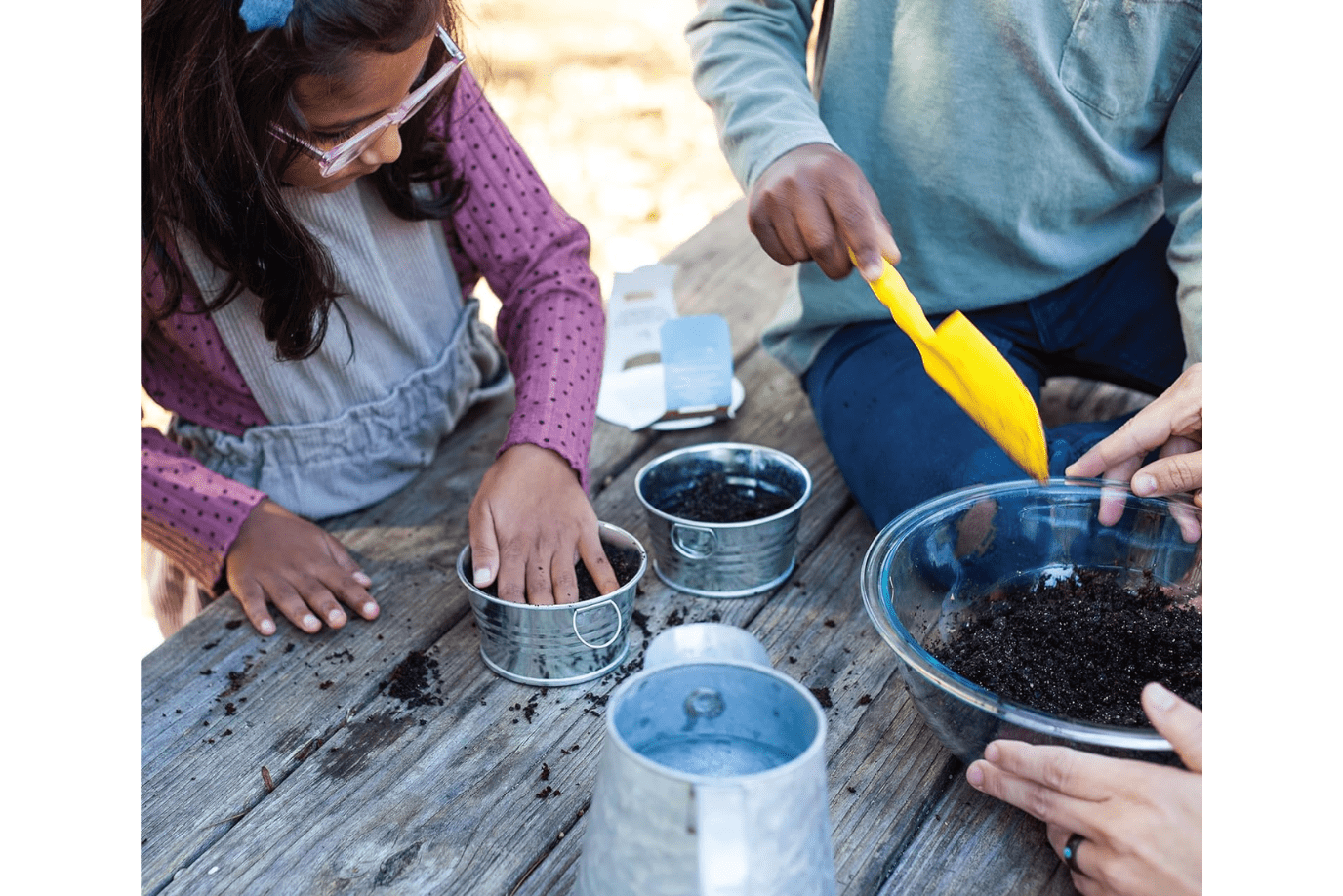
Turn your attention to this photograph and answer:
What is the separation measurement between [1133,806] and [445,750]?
2.19 feet

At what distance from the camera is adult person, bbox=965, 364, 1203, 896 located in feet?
2.82

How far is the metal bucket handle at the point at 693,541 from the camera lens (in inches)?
51.8

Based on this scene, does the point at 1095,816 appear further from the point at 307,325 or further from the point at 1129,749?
the point at 307,325

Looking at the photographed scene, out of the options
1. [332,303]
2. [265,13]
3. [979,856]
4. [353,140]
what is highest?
[265,13]

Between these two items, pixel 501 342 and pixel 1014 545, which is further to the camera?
pixel 501 342

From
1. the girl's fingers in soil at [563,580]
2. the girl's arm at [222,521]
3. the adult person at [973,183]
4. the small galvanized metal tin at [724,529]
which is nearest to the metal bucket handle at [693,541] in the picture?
the small galvanized metal tin at [724,529]

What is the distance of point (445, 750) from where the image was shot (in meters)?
1.16

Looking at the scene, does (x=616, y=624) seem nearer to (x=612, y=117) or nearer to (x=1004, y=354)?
(x=1004, y=354)

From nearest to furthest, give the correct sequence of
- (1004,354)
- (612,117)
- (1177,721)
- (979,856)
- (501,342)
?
(1177,721) → (979,856) → (1004,354) → (501,342) → (612,117)

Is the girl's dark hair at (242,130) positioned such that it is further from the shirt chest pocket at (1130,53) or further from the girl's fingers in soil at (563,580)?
the shirt chest pocket at (1130,53)

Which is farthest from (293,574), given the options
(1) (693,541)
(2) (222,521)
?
(1) (693,541)

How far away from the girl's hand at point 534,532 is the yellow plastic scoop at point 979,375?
44 cm

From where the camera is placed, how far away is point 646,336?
6.31 feet
